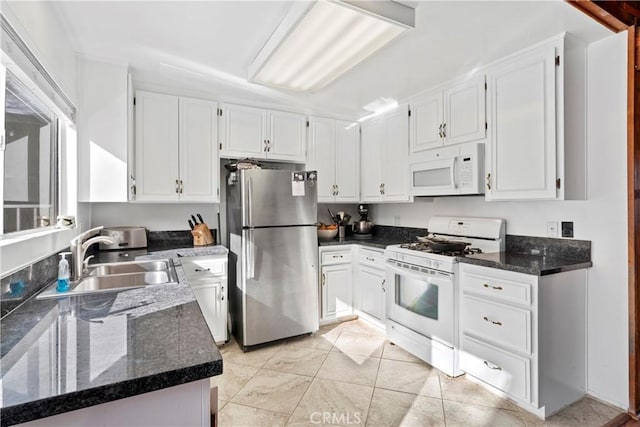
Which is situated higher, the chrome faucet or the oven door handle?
the chrome faucet

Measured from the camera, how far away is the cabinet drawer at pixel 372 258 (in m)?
3.12

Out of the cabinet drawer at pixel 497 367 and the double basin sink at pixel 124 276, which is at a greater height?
the double basin sink at pixel 124 276

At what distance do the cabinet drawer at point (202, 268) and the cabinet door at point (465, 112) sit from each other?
89.7 inches

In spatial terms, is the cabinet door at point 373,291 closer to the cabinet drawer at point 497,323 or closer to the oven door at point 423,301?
the oven door at point 423,301

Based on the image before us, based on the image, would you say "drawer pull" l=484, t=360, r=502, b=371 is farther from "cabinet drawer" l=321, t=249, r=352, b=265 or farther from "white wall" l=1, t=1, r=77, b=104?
"white wall" l=1, t=1, r=77, b=104

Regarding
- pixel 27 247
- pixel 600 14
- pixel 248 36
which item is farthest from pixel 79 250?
pixel 600 14

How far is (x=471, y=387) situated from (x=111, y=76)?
3.48m

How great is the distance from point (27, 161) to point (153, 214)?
147cm

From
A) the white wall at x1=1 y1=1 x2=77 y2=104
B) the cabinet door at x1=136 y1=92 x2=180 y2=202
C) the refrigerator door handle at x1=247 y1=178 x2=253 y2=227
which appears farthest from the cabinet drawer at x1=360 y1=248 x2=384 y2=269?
the white wall at x1=1 y1=1 x2=77 y2=104

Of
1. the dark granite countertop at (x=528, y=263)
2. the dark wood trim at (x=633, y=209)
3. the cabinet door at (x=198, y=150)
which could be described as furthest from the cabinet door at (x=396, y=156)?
the cabinet door at (x=198, y=150)

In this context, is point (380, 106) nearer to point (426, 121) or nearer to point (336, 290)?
point (426, 121)

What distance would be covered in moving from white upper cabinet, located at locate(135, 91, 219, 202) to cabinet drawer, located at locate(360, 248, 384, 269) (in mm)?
1611

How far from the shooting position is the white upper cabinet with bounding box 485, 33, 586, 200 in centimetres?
204

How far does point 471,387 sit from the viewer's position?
2234mm
